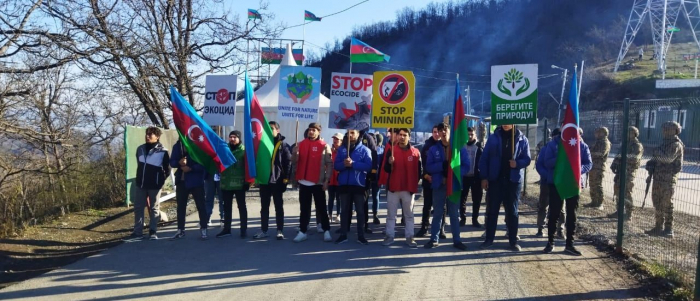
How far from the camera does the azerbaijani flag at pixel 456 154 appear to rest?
8219 millimetres

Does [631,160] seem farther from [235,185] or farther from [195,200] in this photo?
[195,200]

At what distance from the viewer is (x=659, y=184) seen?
322 inches

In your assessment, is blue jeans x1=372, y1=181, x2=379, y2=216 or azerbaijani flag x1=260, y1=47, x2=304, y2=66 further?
azerbaijani flag x1=260, y1=47, x2=304, y2=66

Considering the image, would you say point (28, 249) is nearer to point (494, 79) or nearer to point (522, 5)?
point (494, 79)

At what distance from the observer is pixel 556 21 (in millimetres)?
101938

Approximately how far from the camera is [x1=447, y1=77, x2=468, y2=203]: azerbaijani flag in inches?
324

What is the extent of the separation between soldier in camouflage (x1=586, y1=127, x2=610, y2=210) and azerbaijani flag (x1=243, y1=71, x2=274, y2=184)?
663 cm

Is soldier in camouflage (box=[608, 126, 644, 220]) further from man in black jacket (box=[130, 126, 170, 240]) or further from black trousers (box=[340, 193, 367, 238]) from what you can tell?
man in black jacket (box=[130, 126, 170, 240])

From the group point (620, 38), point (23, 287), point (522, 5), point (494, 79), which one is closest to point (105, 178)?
point (23, 287)

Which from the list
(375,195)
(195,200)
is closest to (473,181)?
(375,195)

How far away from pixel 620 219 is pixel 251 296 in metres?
5.38

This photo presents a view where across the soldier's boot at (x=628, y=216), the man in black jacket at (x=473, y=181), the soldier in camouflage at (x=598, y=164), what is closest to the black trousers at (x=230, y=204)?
the man in black jacket at (x=473, y=181)

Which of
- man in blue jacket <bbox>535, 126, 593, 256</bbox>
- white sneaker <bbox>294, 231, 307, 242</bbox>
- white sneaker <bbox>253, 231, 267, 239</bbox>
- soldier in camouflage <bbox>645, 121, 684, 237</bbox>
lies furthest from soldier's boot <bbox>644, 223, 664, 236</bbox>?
white sneaker <bbox>253, 231, 267, 239</bbox>

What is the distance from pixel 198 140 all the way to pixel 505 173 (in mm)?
4839
